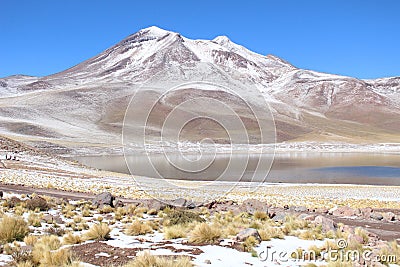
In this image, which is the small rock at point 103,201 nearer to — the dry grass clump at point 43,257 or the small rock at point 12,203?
the small rock at point 12,203

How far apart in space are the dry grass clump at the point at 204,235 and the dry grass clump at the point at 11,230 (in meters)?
3.79

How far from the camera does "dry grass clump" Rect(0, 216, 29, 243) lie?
8664 mm

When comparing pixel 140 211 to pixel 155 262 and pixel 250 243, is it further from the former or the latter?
pixel 155 262

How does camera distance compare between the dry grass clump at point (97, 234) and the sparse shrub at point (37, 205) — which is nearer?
the dry grass clump at point (97, 234)

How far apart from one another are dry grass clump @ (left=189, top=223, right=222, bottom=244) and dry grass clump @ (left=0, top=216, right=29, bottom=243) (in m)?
3.79

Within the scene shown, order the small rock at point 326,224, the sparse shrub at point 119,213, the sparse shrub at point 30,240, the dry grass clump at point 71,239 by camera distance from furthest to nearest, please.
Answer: the sparse shrub at point 119,213 < the small rock at point 326,224 < the dry grass clump at point 71,239 < the sparse shrub at point 30,240

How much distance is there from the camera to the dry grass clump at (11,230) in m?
8.66

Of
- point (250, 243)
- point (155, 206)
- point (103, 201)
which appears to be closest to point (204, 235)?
point (250, 243)

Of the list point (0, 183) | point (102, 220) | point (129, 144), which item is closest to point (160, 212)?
point (102, 220)

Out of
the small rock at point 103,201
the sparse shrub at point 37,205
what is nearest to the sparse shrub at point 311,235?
the small rock at point 103,201

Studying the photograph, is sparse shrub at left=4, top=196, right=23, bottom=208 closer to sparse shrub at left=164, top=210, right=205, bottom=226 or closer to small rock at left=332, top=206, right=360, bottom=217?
sparse shrub at left=164, top=210, right=205, bottom=226

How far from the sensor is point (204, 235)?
9156 millimetres

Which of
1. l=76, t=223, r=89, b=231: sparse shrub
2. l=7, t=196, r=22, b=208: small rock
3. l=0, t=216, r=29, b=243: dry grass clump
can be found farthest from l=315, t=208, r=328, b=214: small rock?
l=7, t=196, r=22, b=208: small rock

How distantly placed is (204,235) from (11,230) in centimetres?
426
